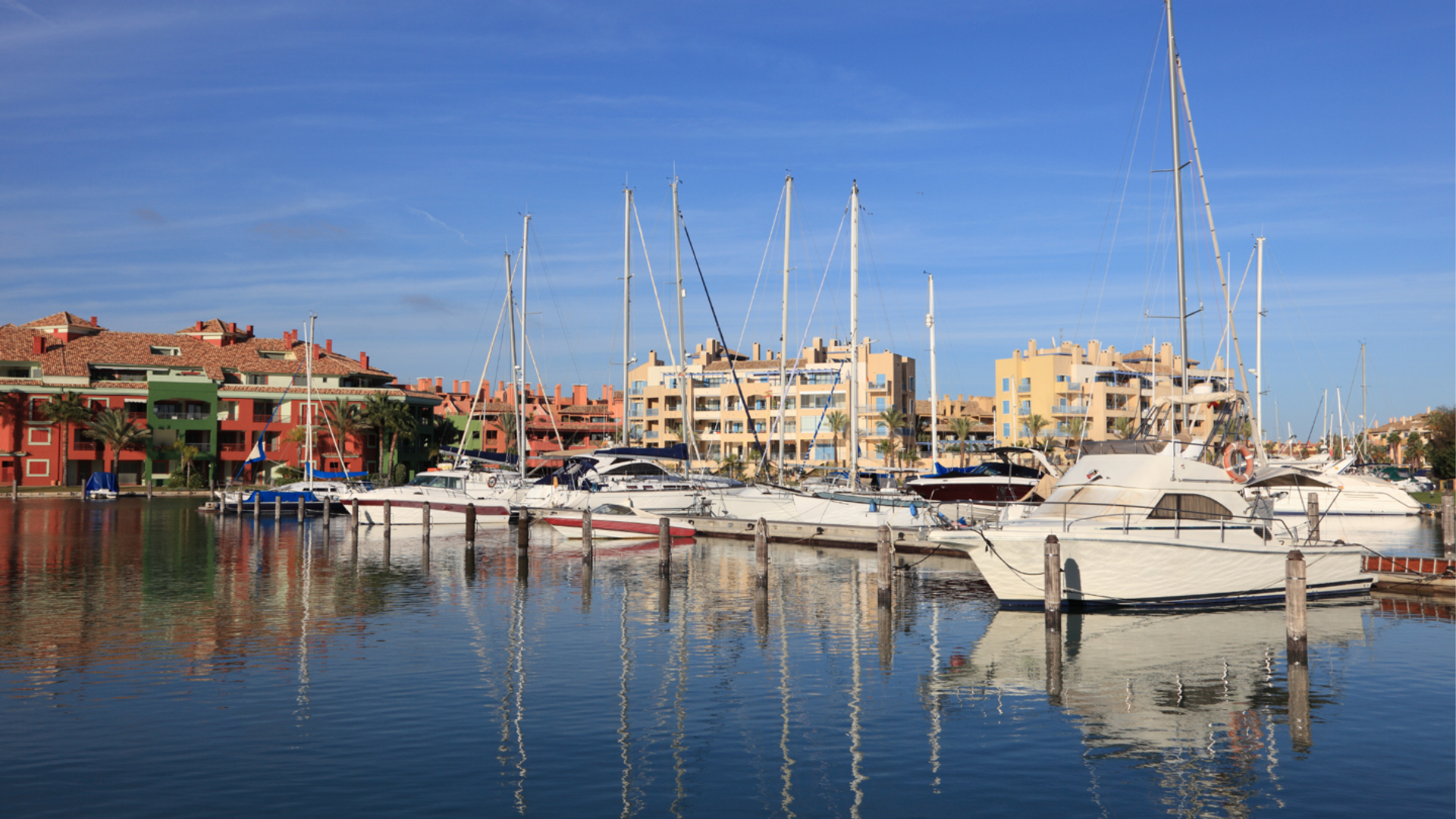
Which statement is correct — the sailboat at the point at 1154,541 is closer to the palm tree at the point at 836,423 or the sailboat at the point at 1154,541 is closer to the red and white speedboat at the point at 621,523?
the red and white speedboat at the point at 621,523

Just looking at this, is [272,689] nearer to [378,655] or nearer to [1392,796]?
[378,655]

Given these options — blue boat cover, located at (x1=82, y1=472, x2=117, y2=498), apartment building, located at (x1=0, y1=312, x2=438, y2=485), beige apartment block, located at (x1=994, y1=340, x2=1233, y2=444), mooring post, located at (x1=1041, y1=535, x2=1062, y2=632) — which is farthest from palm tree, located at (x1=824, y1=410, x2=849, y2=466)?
mooring post, located at (x1=1041, y1=535, x2=1062, y2=632)

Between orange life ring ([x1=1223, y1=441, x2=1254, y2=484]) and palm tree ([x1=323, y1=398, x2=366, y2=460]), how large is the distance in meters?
72.0

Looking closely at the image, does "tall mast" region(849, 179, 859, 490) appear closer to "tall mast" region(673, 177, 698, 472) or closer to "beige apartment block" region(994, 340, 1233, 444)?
"tall mast" region(673, 177, 698, 472)

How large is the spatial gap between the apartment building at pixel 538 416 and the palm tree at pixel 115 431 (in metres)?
28.0

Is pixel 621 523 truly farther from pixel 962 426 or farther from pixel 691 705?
pixel 962 426

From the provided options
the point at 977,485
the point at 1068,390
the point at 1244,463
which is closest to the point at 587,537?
the point at 1244,463

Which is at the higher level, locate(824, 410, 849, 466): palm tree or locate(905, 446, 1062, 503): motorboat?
locate(824, 410, 849, 466): palm tree

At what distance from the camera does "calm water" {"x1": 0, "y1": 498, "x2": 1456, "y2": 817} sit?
520 inches

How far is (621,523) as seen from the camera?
43.3m

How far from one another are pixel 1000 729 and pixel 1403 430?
6398 inches

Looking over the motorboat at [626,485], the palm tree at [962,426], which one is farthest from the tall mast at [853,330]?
the palm tree at [962,426]

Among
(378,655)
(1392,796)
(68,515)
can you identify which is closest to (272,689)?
(378,655)

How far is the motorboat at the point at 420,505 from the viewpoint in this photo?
51781 mm
